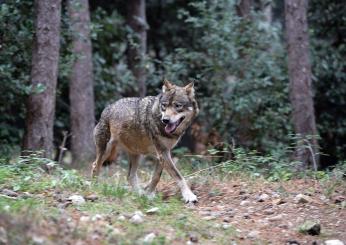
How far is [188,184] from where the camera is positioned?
30.1 feet

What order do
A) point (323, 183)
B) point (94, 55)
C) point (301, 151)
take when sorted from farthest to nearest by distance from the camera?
1. point (94, 55)
2. point (301, 151)
3. point (323, 183)

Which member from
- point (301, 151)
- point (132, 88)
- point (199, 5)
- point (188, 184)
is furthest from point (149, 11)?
point (188, 184)

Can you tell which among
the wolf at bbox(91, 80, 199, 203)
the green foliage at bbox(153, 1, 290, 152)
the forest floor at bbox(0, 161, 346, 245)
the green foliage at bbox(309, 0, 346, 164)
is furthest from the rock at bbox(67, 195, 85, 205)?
the green foliage at bbox(309, 0, 346, 164)

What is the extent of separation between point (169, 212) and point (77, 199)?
1.05 metres

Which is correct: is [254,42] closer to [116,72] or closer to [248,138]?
[248,138]

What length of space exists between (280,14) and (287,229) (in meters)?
19.0

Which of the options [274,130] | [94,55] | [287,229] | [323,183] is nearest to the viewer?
[287,229]

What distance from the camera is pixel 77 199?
24.4ft

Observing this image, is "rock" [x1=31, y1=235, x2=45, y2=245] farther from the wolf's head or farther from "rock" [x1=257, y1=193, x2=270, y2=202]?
the wolf's head

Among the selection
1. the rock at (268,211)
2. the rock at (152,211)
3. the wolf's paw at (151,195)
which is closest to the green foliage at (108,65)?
the wolf's paw at (151,195)

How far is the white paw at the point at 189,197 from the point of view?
842cm

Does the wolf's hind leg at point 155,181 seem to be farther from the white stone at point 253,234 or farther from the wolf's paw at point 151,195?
the white stone at point 253,234

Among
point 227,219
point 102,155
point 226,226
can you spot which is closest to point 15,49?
point 102,155

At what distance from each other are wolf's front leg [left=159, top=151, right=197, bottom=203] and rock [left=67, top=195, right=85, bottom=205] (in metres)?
1.52
